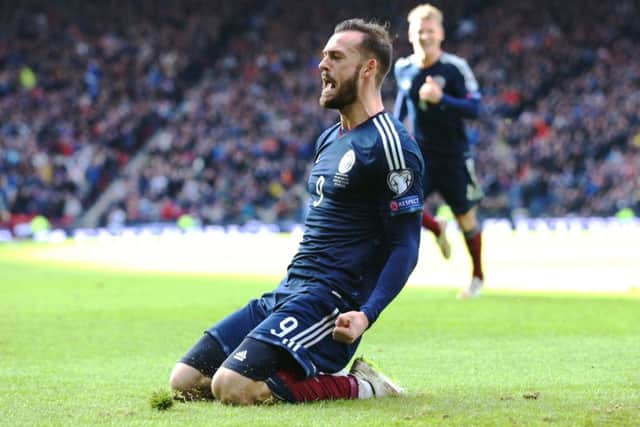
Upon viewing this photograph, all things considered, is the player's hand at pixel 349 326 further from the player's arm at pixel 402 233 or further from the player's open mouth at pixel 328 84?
the player's open mouth at pixel 328 84

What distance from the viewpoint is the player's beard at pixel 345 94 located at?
5895 millimetres

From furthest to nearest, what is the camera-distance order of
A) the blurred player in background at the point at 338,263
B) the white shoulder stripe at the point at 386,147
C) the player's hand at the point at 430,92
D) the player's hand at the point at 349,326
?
the player's hand at the point at 430,92
the white shoulder stripe at the point at 386,147
the blurred player in background at the point at 338,263
the player's hand at the point at 349,326

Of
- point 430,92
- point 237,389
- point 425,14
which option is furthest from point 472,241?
point 237,389

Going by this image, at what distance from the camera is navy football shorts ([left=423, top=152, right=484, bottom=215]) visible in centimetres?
1154

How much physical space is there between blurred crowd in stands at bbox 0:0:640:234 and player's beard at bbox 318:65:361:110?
2477cm

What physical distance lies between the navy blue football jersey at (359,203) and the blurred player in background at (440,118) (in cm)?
550

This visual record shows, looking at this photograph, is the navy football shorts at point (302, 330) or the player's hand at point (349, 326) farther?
the navy football shorts at point (302, 330)

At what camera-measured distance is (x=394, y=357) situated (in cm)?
757

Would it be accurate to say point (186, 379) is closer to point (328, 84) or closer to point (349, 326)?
point (349, 326)

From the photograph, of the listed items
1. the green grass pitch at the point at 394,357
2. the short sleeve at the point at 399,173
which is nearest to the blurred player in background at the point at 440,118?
the green grass pitch at the point at 394,357

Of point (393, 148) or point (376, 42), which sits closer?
point (393, 148)

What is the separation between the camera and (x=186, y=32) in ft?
132

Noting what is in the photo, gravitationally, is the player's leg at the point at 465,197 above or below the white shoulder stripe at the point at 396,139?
below

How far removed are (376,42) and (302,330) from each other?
148cm
